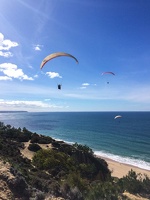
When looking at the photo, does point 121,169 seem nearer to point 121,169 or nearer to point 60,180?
point 121,169

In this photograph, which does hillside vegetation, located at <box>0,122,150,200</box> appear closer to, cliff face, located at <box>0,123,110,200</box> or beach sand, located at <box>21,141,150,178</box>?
cliff face, located at <box>0,123,110,200</box>

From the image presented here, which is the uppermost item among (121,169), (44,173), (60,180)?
(44,173)

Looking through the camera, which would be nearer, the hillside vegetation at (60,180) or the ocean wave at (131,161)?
the hillside vegetation at (60,180)

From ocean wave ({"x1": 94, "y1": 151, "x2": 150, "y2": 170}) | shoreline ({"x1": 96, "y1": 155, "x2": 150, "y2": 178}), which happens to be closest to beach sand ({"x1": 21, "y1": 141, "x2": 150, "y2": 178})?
shoreline ({"x1": 96, "y1": 155, "x2": 150, "y2": 178})

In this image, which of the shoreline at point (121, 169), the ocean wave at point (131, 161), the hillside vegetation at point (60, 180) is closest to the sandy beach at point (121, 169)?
the shoreline at point (121, 169)

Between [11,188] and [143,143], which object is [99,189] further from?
[143,143]

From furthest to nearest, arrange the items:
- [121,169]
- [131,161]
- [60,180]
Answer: [131,161]
[121,169]
[60,180]

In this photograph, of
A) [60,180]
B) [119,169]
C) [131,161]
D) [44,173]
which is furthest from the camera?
[131,161]

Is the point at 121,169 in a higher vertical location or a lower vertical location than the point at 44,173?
lower

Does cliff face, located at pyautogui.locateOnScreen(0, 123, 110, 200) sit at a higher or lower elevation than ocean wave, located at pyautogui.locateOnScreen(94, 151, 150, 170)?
higher

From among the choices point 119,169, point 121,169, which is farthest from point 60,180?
point 121,169

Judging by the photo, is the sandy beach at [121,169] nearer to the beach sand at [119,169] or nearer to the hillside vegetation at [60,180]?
the beach sand at [119,169]

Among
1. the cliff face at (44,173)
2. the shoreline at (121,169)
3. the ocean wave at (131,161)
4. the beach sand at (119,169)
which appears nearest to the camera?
the cliff face at (44,173)
